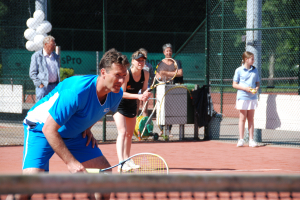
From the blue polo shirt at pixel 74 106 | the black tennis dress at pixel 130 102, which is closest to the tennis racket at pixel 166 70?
the black tennis dress at pixel 130 102

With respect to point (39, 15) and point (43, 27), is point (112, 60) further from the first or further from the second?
point (43, 27)

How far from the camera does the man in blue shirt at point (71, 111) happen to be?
104 inches

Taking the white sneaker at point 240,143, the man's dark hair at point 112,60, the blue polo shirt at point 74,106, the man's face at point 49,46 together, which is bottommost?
the white sneaker at point 240,143

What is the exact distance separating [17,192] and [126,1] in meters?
28.8

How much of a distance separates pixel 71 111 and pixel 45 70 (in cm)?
439

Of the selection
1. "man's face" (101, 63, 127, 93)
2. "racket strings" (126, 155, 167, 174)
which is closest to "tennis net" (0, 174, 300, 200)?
"man's face" (101, 63, 127, 93)

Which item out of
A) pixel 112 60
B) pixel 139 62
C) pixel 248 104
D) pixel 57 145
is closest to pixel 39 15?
pixel 139 62

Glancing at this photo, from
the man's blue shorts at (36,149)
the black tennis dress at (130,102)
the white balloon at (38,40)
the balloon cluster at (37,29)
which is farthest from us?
the white balloon at (38,40)

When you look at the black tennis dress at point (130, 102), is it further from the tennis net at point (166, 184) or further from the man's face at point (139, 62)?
the tennis net at point (166, 184)

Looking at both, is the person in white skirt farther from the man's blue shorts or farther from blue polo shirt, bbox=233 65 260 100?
the man's blue shorts

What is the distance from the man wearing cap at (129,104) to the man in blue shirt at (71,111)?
82.8 inches

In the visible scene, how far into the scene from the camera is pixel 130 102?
18.0ft

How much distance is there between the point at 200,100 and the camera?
8.59 m

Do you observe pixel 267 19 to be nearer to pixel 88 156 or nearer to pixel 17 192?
pixel 88 156
